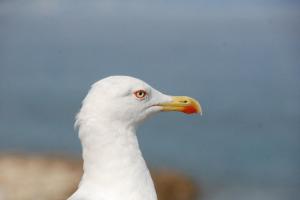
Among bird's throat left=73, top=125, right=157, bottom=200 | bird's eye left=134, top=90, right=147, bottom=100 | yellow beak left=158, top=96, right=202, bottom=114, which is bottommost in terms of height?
bird's throat left=73, top=125, right=157, bottom=200

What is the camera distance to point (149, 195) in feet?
10.6

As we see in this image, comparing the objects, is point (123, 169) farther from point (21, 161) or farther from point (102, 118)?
point (21, 161)

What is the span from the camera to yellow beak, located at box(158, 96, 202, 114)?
3521mm

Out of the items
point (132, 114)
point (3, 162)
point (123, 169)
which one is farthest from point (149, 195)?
point (3, 162)

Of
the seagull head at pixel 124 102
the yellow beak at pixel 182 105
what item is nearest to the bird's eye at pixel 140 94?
the seagull head at pixel 124 102

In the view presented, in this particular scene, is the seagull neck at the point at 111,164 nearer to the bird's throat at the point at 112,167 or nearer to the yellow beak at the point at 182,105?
the bird's throat at the point at 112,167

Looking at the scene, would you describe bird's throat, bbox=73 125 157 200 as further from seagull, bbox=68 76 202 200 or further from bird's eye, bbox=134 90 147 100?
bird's eye, bbox=134 90 147 100

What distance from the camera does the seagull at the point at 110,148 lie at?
321 centimetres

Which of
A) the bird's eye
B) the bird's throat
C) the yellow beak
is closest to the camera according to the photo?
the bird's throat

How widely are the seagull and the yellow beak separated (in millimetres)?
226

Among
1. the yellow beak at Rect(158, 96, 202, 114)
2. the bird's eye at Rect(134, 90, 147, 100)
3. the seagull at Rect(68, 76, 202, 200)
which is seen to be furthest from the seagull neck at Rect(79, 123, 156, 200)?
the yellow beak at Rect(158, 96, 202, 114)

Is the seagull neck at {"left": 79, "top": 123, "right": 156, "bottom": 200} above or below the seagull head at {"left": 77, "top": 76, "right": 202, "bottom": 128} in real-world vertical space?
below

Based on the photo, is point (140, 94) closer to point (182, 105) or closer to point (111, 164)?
point (182, 105)

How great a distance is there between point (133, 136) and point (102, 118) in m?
0.17
